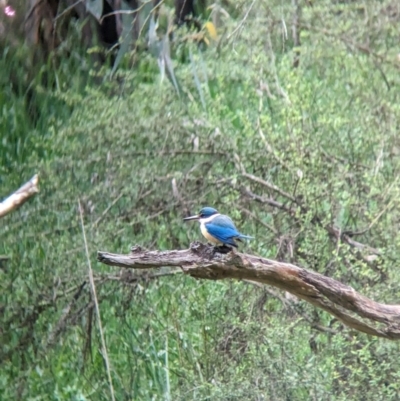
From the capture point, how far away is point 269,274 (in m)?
2.75

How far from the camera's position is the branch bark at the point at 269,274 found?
8.54ft

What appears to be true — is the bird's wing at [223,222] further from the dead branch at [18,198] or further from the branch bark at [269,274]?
the dead branch at [18,198]

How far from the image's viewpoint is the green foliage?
384 cm

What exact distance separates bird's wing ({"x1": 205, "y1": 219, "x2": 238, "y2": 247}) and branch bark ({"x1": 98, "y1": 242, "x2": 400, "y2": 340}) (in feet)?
0.79

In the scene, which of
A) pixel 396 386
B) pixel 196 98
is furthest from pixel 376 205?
pixel 196 98

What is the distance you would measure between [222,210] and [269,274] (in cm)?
141

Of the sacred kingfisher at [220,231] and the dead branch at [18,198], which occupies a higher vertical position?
the dead branch at [18,198]

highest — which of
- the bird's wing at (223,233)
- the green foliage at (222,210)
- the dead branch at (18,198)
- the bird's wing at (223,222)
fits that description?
the dead branch at (18,198)

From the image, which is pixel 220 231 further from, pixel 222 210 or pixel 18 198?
pixel 222 210

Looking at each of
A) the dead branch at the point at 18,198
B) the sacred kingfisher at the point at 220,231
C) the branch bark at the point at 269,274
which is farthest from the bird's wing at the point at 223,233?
the dead branch at the point at 18,198

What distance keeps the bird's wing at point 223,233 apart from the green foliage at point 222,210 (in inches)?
28.0

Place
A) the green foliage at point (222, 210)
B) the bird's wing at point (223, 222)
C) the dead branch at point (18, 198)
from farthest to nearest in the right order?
the green foliage at point (222, 210), the dead branch at point (18, 198), the bird's wing at point (223, 222)

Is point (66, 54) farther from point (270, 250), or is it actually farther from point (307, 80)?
point (270, 250)

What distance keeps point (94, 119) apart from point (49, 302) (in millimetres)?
817
